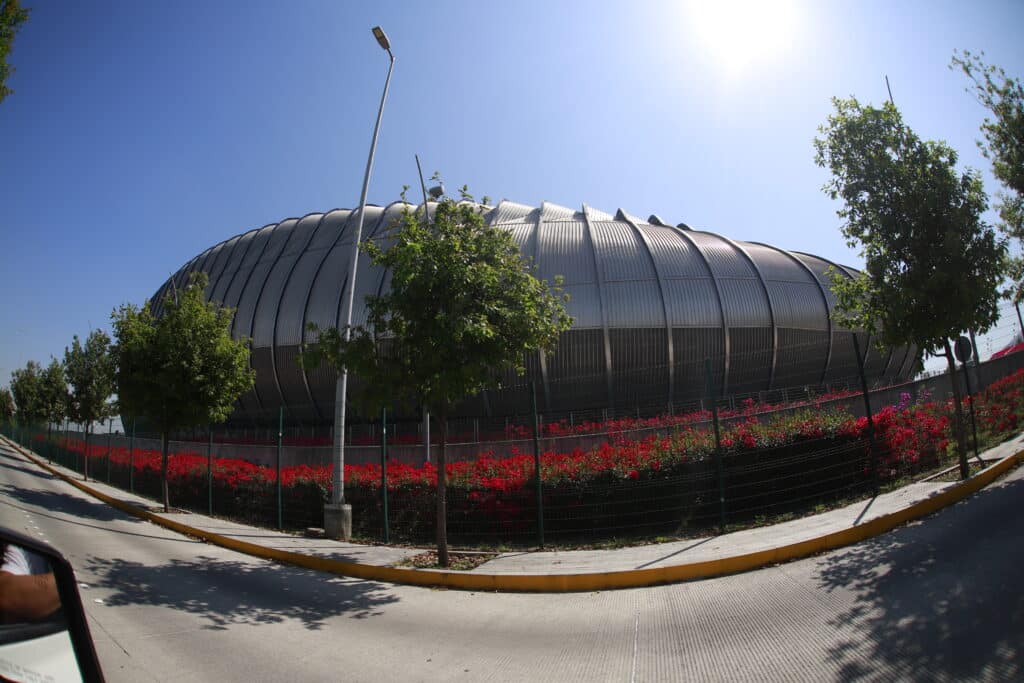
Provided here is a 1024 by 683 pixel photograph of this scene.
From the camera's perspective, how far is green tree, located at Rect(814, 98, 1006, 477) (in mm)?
8875

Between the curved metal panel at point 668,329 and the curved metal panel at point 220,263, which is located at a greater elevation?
the curved metal panel at point 220,263

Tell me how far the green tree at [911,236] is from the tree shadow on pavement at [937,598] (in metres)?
3.01

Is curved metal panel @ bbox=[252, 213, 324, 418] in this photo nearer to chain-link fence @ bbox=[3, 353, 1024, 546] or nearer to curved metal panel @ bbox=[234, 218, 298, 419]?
curved metal panel @ bbox=[234, 218, 298, 419]

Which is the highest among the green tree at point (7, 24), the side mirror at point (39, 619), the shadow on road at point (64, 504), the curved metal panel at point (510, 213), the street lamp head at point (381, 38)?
the curved metal panel at point (510, 213)

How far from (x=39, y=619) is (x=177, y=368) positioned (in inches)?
605

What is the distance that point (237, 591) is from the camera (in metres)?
7.18

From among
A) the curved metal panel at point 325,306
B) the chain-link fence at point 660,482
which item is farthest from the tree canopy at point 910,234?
the curved metal panel at point 325,306

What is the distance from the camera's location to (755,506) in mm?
8906

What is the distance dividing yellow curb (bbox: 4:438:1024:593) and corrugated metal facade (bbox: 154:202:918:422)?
11.8 m

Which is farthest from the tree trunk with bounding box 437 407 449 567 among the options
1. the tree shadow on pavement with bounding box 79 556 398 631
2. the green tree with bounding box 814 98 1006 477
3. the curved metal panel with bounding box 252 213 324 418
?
the curved metal panel with bounding box 252 213 324 418

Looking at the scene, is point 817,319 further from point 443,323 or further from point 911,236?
point 443,323

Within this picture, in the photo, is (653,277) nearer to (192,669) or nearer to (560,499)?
(560,499)

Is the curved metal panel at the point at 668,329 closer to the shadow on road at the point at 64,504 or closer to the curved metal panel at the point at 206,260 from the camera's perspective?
the shadow on road at the point at 64,504

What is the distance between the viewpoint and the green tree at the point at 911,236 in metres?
8.88
